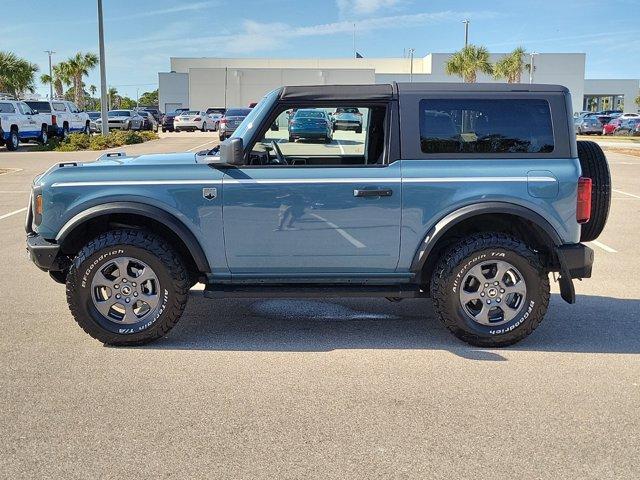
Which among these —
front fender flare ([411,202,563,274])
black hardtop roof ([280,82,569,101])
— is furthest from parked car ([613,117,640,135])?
front fender flare ([411,202,563,274])

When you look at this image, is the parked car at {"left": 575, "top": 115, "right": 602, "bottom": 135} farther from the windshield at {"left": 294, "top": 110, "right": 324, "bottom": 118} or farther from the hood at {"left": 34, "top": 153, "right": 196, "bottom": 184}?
the hood at {"left": 34, "top": 153, "right": 196, "bottom": 184}

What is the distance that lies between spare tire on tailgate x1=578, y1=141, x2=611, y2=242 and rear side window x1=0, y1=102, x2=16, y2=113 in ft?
Result: 84.3

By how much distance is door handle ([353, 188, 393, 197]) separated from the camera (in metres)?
4.84

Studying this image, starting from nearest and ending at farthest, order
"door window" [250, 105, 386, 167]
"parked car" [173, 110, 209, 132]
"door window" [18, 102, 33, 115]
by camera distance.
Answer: "door window" [250, 105, 386, 167] → "door window" [18, 102, 33, 115] → "parked car" [173, 110, 209, 132]

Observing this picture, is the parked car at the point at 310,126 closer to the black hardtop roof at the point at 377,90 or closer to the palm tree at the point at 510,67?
the black hardtop roof at the point at 377,90

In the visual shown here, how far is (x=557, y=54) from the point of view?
78.9 m

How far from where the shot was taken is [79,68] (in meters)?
75.9

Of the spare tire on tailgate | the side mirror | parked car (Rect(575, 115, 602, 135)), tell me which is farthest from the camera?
parked car (Rect(575, 115, 602, 135))

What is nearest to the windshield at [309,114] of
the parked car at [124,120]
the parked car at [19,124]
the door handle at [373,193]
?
the door handle at [373,193]

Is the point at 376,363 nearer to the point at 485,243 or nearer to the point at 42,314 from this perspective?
the point at 485,243

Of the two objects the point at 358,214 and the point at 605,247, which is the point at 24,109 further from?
the point at 358,214

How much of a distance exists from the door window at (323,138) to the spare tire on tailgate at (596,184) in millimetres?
1616

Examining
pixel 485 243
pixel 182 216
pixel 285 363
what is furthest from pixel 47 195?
pixel 485 243

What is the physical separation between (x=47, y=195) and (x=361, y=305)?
9.21 feet
